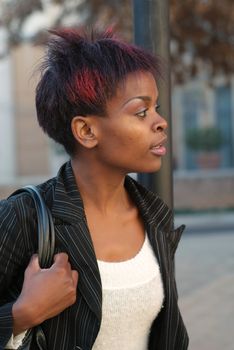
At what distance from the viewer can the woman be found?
1.47m

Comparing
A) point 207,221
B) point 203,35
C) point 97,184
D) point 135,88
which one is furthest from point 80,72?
point 203,35

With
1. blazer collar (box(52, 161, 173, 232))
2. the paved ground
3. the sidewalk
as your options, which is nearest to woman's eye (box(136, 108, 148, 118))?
blazer collar (box(52, 161, 173, 232))

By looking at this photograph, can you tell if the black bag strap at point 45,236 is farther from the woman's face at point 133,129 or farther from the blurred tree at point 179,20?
the blurred tree at point 179,20

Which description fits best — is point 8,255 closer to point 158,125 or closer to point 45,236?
point 45,236

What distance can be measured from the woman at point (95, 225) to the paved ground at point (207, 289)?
10.7ft

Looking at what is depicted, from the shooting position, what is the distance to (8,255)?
1.46 m

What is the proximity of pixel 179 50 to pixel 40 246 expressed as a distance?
42.0 ft

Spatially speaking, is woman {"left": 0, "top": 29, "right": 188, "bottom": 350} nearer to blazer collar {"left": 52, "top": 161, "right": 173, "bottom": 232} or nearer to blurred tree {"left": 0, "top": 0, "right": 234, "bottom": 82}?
blazer collar {"left": 52, "top": 161, "right": 173, "bottom": 232}

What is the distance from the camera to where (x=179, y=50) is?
13.8 m

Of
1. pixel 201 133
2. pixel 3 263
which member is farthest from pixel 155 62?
pixel 201 133

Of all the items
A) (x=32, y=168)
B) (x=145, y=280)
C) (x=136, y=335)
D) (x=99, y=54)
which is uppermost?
(x=99, y=54)

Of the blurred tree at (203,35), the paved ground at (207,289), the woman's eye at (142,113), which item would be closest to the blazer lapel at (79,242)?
the woman's eye at (142,113)

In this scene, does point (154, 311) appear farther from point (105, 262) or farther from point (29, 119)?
point (29, 119)

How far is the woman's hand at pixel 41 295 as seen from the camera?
1.44 m
